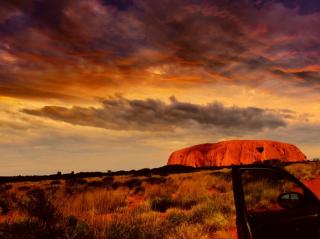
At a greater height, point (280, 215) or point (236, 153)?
point (236, 153)

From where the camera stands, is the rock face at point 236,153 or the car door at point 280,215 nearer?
the car door at point 280,215

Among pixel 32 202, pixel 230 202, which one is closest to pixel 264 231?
pixel 32 202

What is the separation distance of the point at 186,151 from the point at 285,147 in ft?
125

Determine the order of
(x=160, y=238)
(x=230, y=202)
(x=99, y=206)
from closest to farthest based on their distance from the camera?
1. (x=160, y=238)
2. (x=230, y=202)
3. (x=99, y=206)

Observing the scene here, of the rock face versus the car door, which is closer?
the car door

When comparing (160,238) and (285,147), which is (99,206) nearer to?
(160,238)

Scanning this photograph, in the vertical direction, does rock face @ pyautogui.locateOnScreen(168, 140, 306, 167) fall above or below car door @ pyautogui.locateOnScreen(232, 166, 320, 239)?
above

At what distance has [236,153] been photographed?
14975 centimetres

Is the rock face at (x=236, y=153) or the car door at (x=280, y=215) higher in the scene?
the rock face at (x=236, y=153)

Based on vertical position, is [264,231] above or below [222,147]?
below

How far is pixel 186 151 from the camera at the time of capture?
161000 millimetres

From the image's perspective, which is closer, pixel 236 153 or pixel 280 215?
pixel 280 215

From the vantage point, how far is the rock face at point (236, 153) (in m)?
148

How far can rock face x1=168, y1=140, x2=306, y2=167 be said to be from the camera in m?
148
